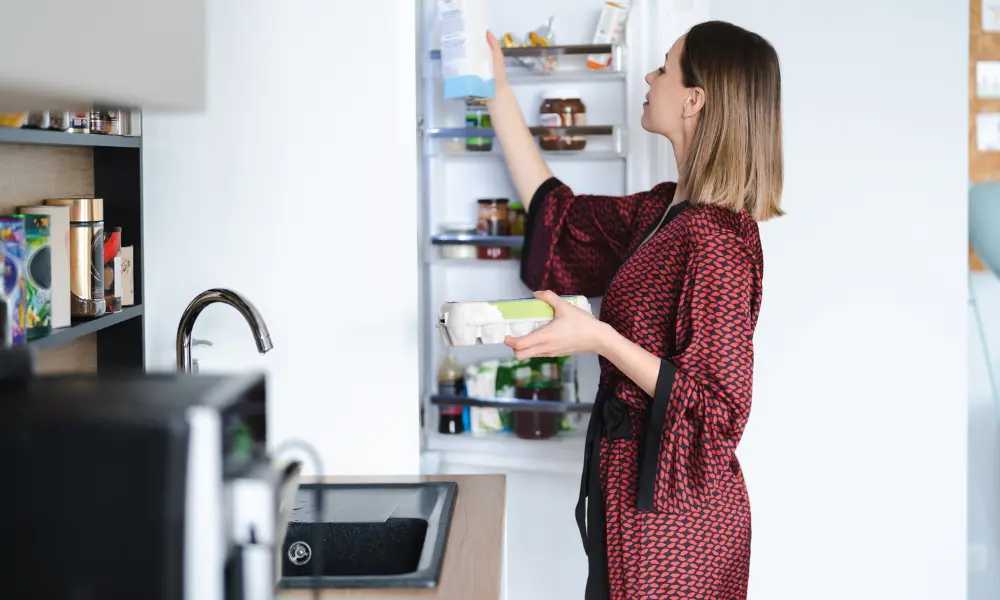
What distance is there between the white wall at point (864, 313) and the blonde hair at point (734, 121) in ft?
1.66

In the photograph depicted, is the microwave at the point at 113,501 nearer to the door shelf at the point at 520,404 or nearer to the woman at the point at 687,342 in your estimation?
the woman at the point at 687,342

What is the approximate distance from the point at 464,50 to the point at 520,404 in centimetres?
82


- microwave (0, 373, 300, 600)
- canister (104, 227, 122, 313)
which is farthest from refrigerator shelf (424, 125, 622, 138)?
microwave (0, 373, 300, 600)

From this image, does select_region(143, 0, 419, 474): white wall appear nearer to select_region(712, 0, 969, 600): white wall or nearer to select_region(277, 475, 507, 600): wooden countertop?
select_region(277, 475, 507, 600): wooden countertop

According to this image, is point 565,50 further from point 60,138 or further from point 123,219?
point 60,138

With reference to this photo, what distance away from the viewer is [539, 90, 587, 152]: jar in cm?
229

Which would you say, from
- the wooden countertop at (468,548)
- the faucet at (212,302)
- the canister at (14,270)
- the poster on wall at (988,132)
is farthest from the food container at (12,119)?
the poster on wall at (988,132)

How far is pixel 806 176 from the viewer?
239cm

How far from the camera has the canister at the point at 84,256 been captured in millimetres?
1604

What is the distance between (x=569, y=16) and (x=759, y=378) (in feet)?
3.27

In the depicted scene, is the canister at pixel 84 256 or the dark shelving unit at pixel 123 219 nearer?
the canister at pixel 84 256

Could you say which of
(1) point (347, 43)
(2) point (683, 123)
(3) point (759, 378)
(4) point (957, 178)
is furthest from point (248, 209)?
(4) point (957, 178)

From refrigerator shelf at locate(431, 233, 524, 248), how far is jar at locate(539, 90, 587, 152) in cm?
23

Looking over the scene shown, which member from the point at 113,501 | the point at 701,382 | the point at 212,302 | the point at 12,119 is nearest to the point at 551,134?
the point at 701,382
